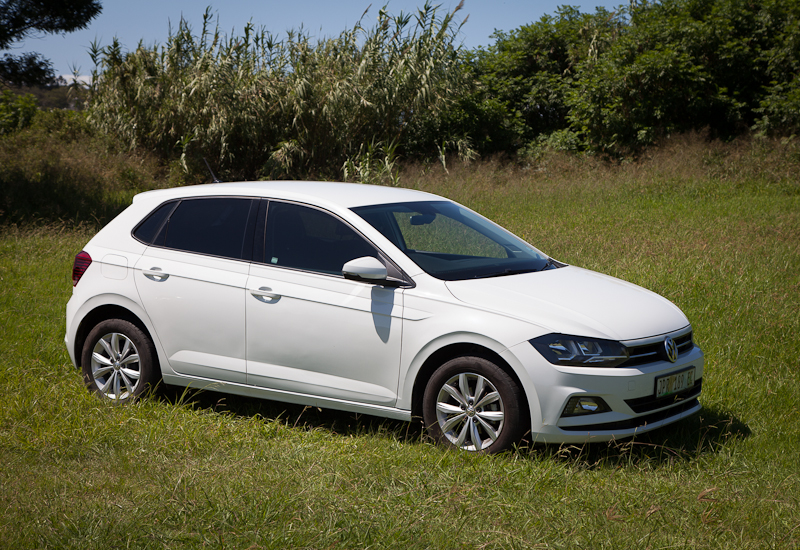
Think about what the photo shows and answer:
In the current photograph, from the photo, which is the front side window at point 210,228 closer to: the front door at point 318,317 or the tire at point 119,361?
the front door at point 318,317

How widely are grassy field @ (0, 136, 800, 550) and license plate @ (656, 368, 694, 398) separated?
383 millimetres

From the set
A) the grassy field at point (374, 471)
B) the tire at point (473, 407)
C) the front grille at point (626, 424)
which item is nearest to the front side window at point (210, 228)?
the grassy field at point (374, 471)

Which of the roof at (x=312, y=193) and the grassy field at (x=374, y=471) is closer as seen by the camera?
the grassy field at (x=374, y=471)

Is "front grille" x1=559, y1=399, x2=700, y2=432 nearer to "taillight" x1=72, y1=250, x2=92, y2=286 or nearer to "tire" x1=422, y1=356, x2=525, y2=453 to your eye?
"tire" x1=422, y1=356, x2=525, y2=453

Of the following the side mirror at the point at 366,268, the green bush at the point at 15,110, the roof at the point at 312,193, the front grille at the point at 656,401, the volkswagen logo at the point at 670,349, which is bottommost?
the front grille at the point at 656,401

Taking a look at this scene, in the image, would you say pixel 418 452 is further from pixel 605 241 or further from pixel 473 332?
pixel 605 241

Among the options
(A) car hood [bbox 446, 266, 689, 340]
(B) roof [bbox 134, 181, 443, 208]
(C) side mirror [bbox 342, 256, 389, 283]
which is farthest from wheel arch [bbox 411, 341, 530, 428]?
(B) roof [bbox 134, 181, 443, 208]

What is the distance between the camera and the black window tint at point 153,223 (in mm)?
5539

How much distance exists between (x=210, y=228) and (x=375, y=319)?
1.59 meters

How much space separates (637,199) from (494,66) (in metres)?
13.1

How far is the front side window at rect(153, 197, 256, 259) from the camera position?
17.0 feet

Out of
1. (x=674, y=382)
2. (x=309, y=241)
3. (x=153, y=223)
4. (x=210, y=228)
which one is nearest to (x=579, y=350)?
(x=674, y=382)

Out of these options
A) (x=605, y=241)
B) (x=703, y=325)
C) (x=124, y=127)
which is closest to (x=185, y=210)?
(x=703, y=325)

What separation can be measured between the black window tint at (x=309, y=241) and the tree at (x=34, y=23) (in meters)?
14.6
